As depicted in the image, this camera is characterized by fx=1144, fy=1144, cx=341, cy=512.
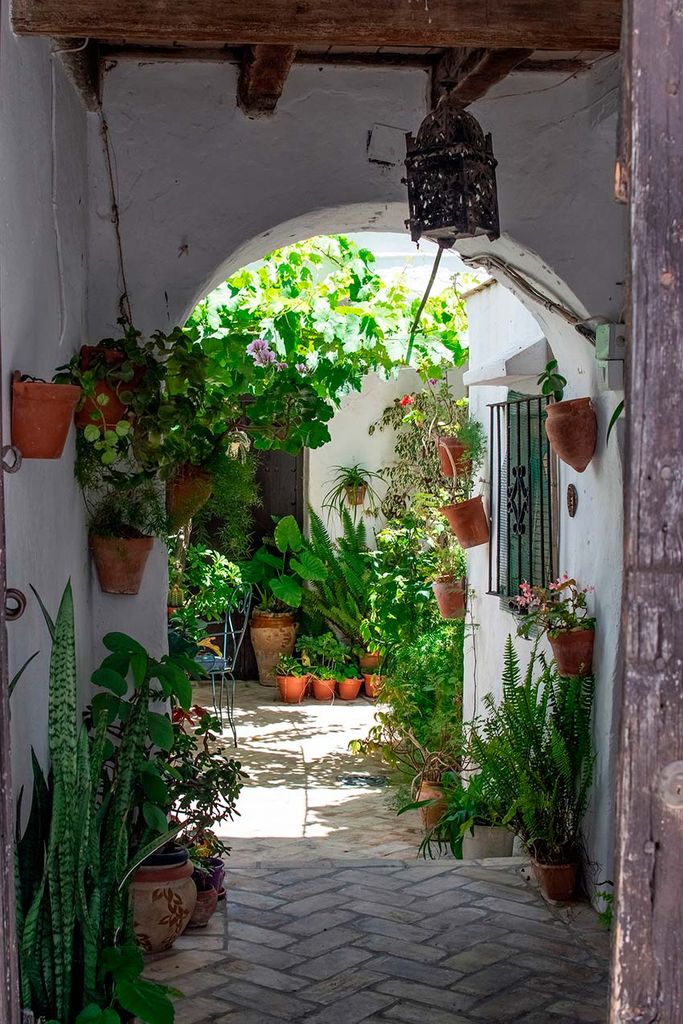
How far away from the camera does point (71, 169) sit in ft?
13.1

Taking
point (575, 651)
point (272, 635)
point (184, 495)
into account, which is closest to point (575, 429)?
point (575, 651)

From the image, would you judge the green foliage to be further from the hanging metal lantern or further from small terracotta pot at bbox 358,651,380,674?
small terracotta pot at bbox 358,651,380,674

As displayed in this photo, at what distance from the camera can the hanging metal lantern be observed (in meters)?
3.55

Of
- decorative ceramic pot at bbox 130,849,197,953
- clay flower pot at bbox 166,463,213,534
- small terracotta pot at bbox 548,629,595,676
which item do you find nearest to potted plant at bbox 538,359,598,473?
small terracotta pot at bbox 548,629,595,676

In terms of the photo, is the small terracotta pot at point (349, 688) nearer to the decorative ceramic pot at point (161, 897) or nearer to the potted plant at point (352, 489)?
the potted plant at point (352, 489)

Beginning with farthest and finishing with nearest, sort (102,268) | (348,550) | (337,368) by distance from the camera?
(348,550) → (337,368) → (102,268)

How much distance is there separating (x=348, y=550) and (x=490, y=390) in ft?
11.0

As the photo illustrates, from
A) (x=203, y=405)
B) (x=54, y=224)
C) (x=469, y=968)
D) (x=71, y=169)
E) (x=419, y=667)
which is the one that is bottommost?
(x=469, y=968)

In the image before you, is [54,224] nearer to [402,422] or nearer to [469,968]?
[469,968]

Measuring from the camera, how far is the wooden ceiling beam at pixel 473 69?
12.3 feet

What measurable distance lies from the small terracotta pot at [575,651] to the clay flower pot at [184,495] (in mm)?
1660

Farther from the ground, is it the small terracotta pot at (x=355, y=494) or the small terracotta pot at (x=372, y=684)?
the small terracotta pot at (x=355, y=494)

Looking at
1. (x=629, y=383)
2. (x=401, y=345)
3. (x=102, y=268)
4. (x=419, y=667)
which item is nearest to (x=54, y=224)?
(x=102, y=268)

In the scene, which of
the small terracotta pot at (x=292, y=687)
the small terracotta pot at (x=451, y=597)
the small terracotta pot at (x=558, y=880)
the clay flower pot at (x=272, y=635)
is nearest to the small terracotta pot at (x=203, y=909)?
the small terracotta pot at (x=558, y=880)
